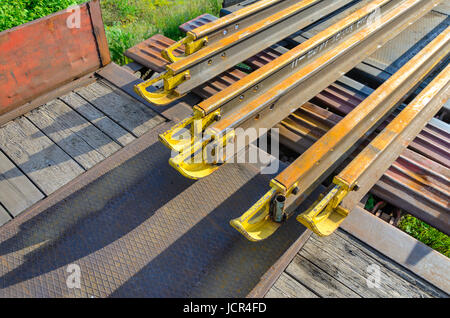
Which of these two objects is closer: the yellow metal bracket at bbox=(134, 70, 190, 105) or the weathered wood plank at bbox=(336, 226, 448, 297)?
the weathered wood plank at bbox=(336, 226, 448, 297)

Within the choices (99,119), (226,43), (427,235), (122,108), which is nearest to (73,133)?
(99,119)

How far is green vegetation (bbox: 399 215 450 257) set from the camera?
355 centimetres

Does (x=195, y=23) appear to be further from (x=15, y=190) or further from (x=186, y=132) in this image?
(x=15, y=190)

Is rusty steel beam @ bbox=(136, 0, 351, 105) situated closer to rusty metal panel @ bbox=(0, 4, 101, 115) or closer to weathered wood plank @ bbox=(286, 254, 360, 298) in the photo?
rusty metal panel @ bbox=(0, 4, 101, 115)

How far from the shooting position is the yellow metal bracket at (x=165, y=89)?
3.24 meters

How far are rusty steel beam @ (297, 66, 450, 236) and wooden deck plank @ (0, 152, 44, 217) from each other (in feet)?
7.36

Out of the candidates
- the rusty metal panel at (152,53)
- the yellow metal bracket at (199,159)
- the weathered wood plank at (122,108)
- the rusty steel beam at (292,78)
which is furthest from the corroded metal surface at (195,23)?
the yellow metal bracket at (199,159)

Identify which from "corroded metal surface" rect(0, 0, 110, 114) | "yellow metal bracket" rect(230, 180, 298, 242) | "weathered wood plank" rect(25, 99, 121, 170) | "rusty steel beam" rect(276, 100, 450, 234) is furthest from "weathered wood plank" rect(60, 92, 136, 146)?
"yellow metal bracket" rect(230, 180, 298, 242)

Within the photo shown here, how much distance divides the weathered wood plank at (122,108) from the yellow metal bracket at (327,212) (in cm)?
196

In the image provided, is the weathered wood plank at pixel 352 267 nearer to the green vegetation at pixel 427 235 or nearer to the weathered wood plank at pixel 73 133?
the green vegetation at pixel 427 235

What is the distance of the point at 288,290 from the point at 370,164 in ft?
3.60

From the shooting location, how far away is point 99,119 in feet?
11.8
